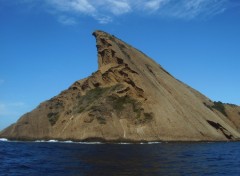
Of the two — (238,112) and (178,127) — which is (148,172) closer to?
(178,127)

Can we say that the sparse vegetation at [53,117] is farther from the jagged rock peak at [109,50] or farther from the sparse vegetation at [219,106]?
the sparse vegetation at [219,106]

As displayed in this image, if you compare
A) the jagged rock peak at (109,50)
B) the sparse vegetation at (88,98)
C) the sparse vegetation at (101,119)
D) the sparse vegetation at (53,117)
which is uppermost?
the jagged rock peak at (109,50)

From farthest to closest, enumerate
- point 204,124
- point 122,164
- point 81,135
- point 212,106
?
point 212,106
point 204,124
point 81,135
point 122,164

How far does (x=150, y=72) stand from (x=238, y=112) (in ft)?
136

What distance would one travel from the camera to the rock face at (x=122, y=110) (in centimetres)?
9756

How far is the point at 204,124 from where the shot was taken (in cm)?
10638

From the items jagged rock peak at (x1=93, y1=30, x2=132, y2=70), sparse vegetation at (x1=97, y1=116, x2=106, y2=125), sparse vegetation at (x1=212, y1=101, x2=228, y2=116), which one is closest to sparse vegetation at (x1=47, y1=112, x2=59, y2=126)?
jagged rock peak at (x1=93, y1=30, x2=132, y2=70)

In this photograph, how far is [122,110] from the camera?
10256cm

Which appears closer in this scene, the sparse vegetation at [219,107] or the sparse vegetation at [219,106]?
the sparse vegetation at [219,106]

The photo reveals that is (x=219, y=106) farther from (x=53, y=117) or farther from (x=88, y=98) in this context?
(x=53, y=117)

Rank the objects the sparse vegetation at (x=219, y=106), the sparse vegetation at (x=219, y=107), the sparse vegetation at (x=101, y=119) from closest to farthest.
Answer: the sparse vegetation at (x=101, y=119) → the sparse vegetation at (x=219, y=106) → the sparse vegetation at (x=219, y=107)

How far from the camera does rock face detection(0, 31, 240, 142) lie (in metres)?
97.6

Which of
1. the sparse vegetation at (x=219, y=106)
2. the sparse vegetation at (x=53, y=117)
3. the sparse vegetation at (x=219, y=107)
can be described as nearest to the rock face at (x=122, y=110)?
the sparse vegetation at (x=53, y=117)

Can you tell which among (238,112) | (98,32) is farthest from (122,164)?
(238,112)
